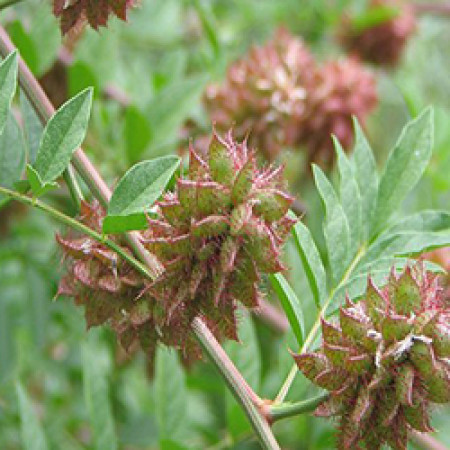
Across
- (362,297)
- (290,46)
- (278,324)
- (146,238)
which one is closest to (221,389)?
(278,324)

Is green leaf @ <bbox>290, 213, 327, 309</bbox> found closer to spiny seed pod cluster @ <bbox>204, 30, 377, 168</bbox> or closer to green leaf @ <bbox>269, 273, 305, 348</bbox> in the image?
green leaf @ <bbox>269, 273, 305, 348</bbox>

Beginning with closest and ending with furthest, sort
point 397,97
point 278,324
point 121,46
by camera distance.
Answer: point 278,324
point 121,46
point 397,97

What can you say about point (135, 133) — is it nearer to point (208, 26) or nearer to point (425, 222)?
point (208, 26)

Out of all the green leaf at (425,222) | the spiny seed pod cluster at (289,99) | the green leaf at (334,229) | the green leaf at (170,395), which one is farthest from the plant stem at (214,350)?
the spiny seed pod cluster at (289,99)

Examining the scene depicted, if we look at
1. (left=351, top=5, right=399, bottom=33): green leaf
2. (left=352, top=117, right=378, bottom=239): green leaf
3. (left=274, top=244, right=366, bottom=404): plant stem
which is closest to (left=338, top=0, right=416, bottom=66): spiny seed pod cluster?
(left=351, top=5, right=399, bottom=33): green leaf

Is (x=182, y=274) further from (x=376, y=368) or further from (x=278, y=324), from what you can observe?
(x=278, y=324)

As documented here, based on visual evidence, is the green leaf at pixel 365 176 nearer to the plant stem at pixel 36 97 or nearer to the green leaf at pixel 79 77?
the plant stem at pixel 36 97

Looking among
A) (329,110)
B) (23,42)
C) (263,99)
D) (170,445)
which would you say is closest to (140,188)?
(170,445)
